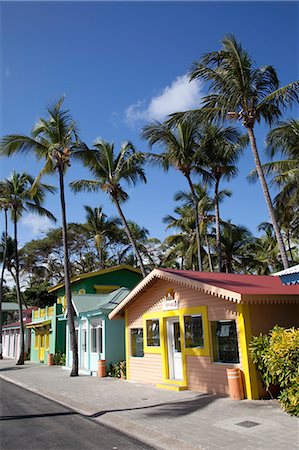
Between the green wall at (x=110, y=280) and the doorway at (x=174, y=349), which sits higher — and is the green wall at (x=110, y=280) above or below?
above

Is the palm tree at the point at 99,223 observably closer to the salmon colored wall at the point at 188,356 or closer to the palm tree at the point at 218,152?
the palm tree at the point at 218,152

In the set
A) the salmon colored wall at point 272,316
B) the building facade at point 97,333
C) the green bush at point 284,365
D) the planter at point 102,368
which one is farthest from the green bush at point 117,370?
the green bush at point 284,365

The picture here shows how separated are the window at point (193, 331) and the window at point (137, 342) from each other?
9.99 ft

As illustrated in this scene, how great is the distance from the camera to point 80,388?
43.8ft

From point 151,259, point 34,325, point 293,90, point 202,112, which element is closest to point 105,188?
point 202,112

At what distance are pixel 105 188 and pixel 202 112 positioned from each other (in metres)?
7.74

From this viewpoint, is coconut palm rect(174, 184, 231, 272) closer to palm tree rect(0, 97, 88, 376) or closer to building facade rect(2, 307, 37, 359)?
palm tree rect(0, 97, 88, 376)

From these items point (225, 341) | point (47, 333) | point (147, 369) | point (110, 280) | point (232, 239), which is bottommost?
point (147, 369)

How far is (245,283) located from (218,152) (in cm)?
1160

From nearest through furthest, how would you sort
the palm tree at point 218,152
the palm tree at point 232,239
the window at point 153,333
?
1. the window at point 153,333
2. the palm tree at point 218,152
3. the palm tree at point 232,239

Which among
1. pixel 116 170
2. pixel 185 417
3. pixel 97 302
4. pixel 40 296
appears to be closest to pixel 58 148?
pixel 116 170

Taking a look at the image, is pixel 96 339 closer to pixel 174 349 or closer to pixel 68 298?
pixel 68 298

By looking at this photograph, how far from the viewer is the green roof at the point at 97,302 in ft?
59.2

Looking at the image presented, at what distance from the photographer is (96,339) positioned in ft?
61.5
